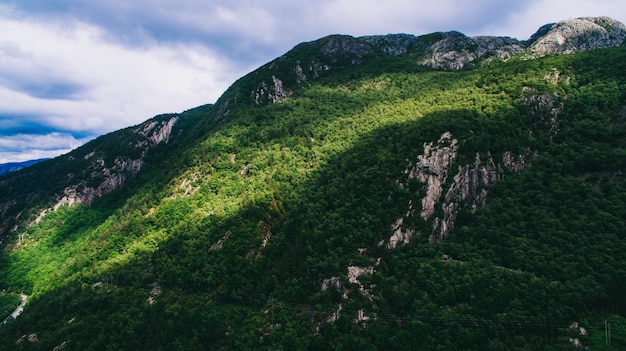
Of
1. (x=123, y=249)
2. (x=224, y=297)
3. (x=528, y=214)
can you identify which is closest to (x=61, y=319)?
(x=123, y=249)

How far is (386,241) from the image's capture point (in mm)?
101688

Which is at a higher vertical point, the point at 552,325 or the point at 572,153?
the point at 572,153

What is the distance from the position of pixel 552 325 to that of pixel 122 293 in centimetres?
11302

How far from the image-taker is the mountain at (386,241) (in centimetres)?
7712

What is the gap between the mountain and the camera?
77.1m

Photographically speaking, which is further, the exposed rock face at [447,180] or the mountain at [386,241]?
the exposed rock face at [447,180]

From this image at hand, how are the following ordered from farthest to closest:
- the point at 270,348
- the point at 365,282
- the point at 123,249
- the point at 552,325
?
the point at 123,249 → the point at 365,282 → the point at 270,348 → the point at 552,325

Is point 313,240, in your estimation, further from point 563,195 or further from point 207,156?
point 207,156

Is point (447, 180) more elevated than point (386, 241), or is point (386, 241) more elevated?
point (447, 180)

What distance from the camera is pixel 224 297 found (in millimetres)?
105562

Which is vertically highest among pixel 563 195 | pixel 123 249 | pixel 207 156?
pixel 207 156

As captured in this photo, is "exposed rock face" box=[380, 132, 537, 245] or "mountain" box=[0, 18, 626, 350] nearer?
"mountain" box=[0, 18, 626, 350]

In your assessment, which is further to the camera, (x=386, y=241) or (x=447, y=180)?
(x=447, y=180)

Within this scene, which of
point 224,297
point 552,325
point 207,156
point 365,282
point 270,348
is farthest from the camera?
point 207,156
